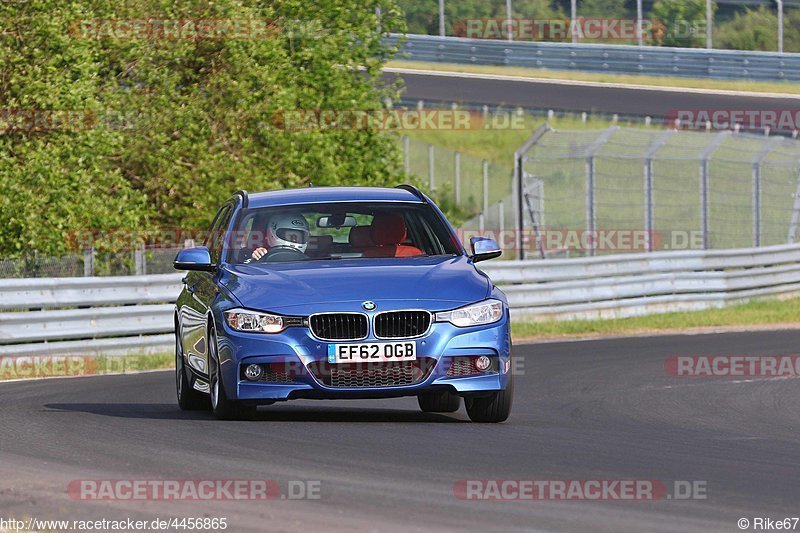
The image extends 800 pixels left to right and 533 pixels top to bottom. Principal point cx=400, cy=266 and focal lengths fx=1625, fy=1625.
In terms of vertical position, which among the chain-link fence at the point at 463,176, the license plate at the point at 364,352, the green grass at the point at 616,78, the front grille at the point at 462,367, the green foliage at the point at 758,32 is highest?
the license plate at the point at 364,352

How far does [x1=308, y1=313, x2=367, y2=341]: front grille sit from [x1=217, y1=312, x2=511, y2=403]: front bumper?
0.17 ft

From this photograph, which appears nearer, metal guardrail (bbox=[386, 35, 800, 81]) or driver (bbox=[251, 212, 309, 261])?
driver (bbox=[251, 212, 309, 261])

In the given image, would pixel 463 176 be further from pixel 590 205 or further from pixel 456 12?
pixel 590 205

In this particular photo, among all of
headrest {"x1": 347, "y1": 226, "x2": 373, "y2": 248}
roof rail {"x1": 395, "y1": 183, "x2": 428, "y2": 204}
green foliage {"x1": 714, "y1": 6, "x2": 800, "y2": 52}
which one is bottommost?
green foliage {"x1": 714, "y1": 6, "x2": 800, "y2": 52}

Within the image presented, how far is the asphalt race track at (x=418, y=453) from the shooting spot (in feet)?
22.5

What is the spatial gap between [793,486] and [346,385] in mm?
3208

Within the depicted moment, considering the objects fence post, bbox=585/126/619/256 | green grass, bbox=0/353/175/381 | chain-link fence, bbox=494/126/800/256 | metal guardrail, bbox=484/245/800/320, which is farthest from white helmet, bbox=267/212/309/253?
fence post, bbox=585/126/619/256

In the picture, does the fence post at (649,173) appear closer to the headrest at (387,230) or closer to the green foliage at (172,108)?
the green foliage at (172,108)

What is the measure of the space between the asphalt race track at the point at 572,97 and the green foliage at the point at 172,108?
56.4 ft

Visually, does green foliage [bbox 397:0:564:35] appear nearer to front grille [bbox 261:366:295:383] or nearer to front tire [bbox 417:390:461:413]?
front tire [bbox 417:390:461:413]

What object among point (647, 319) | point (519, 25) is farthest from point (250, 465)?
point (519, 25)

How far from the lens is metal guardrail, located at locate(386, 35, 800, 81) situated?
155 feet

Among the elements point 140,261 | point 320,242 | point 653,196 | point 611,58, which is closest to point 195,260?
point 320,242

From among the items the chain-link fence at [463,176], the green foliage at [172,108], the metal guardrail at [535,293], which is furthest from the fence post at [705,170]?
the chain-link fence at [463,176]
